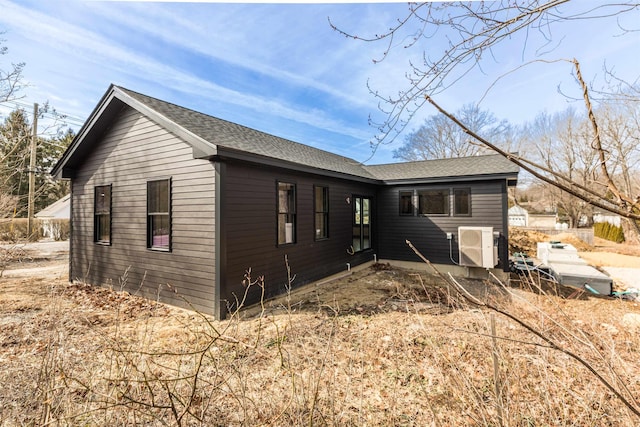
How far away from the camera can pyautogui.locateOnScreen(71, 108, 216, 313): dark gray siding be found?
17.5 feet

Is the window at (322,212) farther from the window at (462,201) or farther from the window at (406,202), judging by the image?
the window at (462,201)

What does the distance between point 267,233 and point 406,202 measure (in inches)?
228

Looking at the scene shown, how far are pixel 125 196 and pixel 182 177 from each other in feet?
6.68

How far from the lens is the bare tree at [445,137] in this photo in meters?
21.4

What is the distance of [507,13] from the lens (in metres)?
1.79

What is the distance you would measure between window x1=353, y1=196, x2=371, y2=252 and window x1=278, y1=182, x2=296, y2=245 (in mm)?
3152

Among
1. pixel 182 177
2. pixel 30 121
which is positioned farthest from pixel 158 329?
pixel 30 121

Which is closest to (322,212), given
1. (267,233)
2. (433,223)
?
(267,233)

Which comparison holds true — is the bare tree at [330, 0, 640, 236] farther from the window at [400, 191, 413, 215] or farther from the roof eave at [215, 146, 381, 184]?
the window at [400, 191, 413, 215]

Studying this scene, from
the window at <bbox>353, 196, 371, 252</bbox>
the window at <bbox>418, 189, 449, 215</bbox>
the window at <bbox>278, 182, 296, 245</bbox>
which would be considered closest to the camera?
the window at <bbox>278, 182, 296, 245</bbox>

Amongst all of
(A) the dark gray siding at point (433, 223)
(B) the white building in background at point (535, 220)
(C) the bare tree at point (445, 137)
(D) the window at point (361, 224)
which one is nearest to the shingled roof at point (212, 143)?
(A) the dark gray siding at point (433, 223)

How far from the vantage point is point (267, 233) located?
6109mm

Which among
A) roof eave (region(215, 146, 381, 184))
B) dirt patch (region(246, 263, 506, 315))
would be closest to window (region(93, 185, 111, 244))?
roof eave (region(215, 146, 381, 184))

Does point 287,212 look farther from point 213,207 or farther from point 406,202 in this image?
point 406,202
